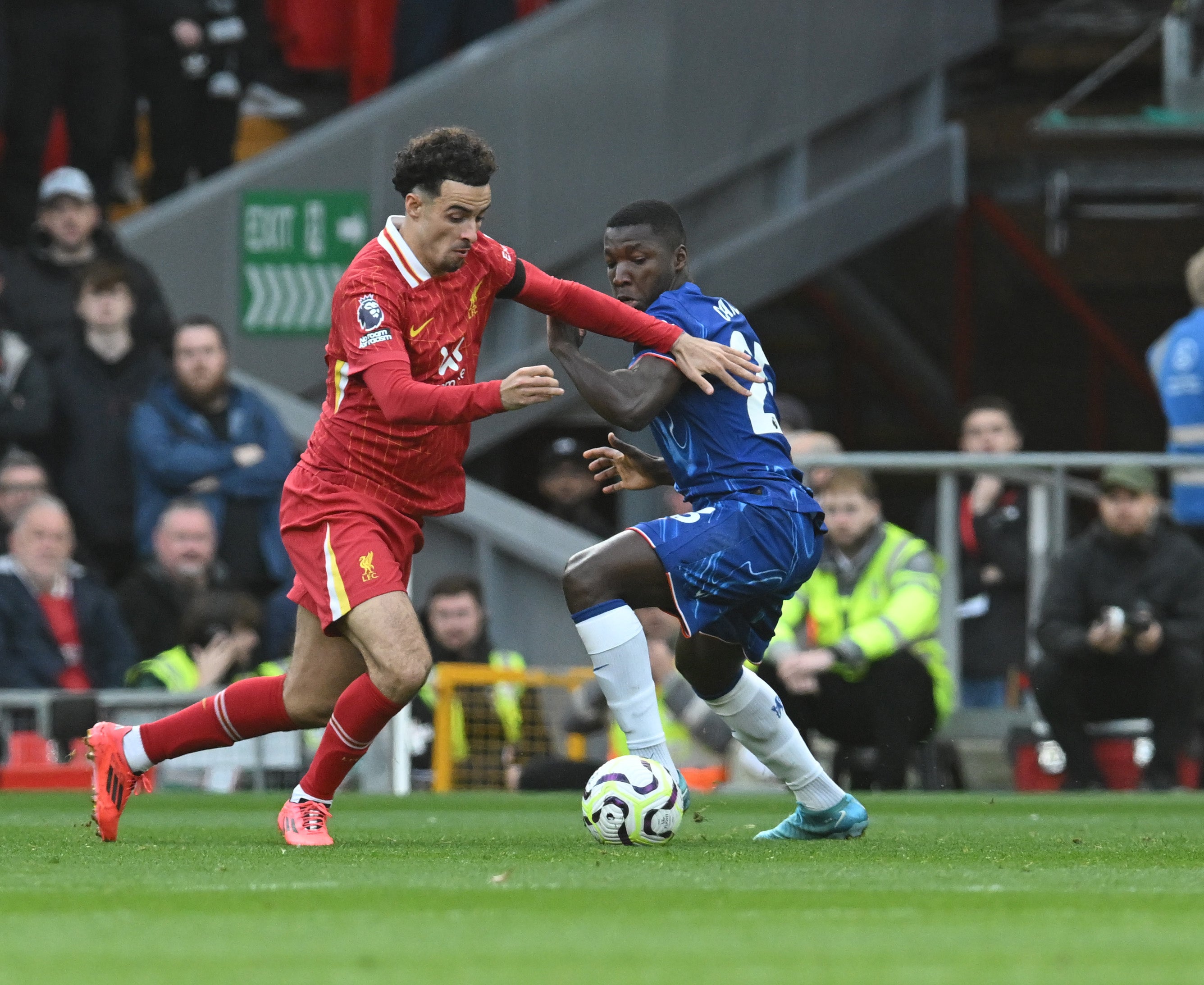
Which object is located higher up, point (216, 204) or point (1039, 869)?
point (216, 204)

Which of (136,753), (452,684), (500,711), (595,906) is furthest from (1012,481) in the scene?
(595,906)

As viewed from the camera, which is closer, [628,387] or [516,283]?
[628,387]

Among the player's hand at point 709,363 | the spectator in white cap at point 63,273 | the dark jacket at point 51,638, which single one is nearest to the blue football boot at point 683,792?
the player's hand at point 709,363

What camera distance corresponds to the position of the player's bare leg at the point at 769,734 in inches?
274

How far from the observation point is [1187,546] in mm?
11062

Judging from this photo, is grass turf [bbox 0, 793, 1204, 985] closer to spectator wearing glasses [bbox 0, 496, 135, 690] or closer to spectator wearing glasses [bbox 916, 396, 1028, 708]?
spectator wearing glasses [bbox 0, 496, 135, 690]

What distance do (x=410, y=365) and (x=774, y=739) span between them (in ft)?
5.11

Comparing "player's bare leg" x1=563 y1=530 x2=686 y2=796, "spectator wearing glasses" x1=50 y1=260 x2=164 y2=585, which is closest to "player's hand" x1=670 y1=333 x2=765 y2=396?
"player's bare leg" x1=563 y1=530 x2=686 y2=796

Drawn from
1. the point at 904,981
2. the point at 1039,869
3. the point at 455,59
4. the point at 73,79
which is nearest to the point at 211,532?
the point at 73,79

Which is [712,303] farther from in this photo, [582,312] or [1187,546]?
[1187,546]

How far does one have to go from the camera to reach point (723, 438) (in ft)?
22.8

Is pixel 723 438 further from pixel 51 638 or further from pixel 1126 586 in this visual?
pixel 51 638

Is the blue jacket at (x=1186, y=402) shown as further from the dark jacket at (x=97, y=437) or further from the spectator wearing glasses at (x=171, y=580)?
the dark jacket at (x=97, y=437)

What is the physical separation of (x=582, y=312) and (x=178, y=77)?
25.5ft
